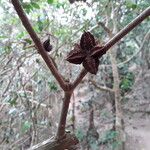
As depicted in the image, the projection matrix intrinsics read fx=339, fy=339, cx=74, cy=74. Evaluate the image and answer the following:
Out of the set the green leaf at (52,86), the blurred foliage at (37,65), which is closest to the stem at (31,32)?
→ the blurred foliage at (37,65)

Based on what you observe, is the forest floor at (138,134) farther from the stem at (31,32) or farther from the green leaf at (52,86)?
the stem at (31,32)

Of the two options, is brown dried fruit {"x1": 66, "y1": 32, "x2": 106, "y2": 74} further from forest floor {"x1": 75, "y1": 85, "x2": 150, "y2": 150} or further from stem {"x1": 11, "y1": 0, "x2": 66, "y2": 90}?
forest floor {"x1": 75, "y1": 85, "x2": 150, "y2": 150}

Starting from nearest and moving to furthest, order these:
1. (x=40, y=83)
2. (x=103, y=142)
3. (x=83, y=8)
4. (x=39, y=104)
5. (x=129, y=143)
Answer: (x=39, y=104) → (x=40, y=83) → (x=83, y=8) → (x=103, y=142) → (x=129, y=143)

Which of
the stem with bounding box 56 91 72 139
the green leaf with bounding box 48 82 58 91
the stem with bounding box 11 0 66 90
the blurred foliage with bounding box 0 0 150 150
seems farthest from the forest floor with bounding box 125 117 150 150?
the stem with bounding box 11 0 66 90

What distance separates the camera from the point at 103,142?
465 centimetres

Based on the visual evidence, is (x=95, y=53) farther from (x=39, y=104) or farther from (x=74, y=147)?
(x=39, y=104)

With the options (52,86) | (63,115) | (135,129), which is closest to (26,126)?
(52,86)

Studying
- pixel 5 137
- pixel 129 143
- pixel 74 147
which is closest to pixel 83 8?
pixel 5 137

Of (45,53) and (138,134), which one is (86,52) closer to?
(45,53)

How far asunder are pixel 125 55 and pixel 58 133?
476cm

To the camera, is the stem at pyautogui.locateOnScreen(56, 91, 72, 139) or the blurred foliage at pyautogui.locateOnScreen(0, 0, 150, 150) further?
the blurred foliage at pyautogui.locateOnScreen(0, 0, 150, 150)

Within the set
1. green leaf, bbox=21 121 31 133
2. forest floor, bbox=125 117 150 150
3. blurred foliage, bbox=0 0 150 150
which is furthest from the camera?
forest floor, bbox=125 117 150 150

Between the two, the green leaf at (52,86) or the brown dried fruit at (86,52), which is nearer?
the brown dried fruit at (86,52)

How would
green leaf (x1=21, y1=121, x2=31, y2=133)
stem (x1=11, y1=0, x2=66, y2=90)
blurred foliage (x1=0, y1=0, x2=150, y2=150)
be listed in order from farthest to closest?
1. green leaf (x1=21, y1=121, x2=31, y2=133)
2. blurred foliage (x1=0, y1=0, x2=150, y2=150)
3. stem (x1=11, y1=0, x2=66, y2=90)
